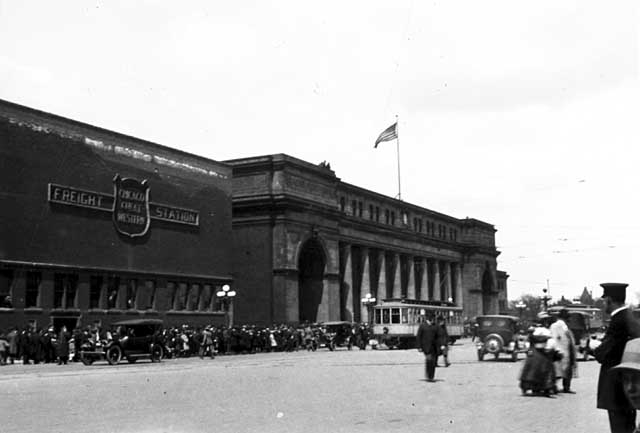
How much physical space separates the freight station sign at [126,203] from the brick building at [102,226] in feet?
0.19

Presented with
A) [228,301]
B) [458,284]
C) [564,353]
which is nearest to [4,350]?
[228,301]

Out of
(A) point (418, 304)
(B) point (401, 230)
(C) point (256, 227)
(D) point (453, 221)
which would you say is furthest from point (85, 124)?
(D) point (453, 221)

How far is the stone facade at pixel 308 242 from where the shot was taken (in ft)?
199

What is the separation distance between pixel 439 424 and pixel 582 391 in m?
7.51

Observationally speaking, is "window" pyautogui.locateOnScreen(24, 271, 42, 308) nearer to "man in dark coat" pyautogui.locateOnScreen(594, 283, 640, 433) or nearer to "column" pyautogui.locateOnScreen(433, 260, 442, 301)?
"man in dark coat" pyautogui.locateOnScreen(594, 283, 640, 433)

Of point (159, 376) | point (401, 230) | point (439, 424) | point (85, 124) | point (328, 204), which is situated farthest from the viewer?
point (401, 230)

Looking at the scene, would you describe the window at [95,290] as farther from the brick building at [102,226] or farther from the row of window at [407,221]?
the row of window at [407,221]

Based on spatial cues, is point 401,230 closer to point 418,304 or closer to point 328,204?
point 328,204

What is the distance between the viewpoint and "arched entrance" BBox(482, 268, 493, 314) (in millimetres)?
109894

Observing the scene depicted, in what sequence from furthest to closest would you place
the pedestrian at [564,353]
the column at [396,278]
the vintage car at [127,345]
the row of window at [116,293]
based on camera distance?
1. the column at [396,278]
2. the row of window at [116,293]
3. the vintage car at [127,345]
4. the pedestrian at [564,353]

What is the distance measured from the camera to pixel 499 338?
33.5 metres

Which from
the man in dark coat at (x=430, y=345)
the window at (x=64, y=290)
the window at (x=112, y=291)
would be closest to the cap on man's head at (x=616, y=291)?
the man in dark coat at (x=430, y=345)

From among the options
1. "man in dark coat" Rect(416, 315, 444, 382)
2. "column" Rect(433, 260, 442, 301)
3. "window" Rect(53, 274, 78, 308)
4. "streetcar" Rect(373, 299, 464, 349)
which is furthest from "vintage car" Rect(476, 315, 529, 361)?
"column" Rect(433, 260, 442, 301)

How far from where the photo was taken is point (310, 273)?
221 feet
